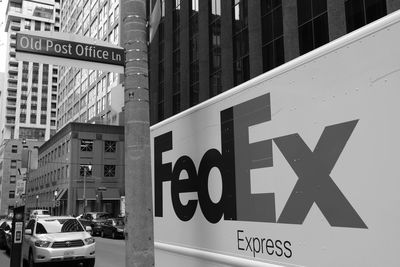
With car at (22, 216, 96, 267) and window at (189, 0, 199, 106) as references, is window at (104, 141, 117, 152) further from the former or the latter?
car at (22, 216, 96, 267)

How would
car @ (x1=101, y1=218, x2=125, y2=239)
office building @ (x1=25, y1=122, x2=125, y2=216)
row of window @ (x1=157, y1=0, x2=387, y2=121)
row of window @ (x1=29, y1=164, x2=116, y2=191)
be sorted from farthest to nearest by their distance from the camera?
1. row of window @ (x1=29, y1=164, x2=116, y2=191)
2. office building @ (x1=25, y1=122, x2=125, y2=216)
3. car @ (x1=101, y1=218, x2=125, y2=239)
4. row of window @ (x1=157, y1=0, x2=387, y2=121)

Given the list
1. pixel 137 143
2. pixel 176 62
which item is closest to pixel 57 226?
pixel 137 143

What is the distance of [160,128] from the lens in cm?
608

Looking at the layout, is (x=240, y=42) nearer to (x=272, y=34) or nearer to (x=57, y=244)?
(x=272, y=34)

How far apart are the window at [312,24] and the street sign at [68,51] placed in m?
20.6

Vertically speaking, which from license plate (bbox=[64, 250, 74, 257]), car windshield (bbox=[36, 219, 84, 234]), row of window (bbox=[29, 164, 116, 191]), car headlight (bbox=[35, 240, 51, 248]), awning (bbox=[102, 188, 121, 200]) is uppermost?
row of window (bbox=[29, 164, 116, 191])

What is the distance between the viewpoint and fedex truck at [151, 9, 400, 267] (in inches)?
114

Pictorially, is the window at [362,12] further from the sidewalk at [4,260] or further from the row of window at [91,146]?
the row of window at [91,146]

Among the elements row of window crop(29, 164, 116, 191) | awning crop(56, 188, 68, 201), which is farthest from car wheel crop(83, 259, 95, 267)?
awning crop(56, 188, 68, 201)

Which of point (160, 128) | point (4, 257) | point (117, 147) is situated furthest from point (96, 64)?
point (117, 147)

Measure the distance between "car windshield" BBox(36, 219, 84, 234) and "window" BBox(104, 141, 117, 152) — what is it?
53.1 metres

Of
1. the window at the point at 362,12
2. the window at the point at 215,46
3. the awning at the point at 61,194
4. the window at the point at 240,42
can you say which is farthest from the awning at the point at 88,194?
the window at the point at 362,12

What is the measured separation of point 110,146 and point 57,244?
54.9 meters

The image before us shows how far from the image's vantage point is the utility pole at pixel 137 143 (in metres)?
4.17
